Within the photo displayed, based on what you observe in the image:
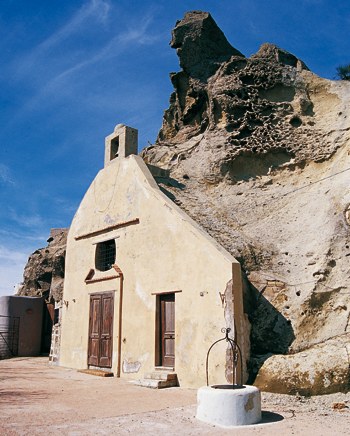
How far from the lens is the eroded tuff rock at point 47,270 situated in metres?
23.8

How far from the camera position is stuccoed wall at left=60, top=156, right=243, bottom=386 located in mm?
10094

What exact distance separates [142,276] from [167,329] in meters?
1.74

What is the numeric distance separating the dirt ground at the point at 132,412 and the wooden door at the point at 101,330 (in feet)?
8.34

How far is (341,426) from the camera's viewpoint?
6.48 metres

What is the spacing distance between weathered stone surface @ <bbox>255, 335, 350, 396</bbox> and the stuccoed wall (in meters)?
1.01

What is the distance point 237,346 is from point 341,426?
8.96 feet

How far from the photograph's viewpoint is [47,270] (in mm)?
25516

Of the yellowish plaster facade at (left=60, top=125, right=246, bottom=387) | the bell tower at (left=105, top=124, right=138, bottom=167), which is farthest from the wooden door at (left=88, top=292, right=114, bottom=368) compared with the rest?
the bell tower at (left=105, top=124, right=138, bottom=167)

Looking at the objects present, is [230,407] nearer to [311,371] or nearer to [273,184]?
[311,371]

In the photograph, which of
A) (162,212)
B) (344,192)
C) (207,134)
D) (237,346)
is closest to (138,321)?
(162,212)

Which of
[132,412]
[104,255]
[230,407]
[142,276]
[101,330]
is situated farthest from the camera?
[104,255]

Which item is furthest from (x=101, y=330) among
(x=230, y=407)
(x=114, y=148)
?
(x=230, y=407)

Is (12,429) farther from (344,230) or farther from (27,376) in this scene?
(344,230)

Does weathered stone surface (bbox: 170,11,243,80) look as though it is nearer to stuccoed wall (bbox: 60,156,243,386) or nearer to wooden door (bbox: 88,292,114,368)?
stuccoed wall (bbox: 60,156,243,386)
